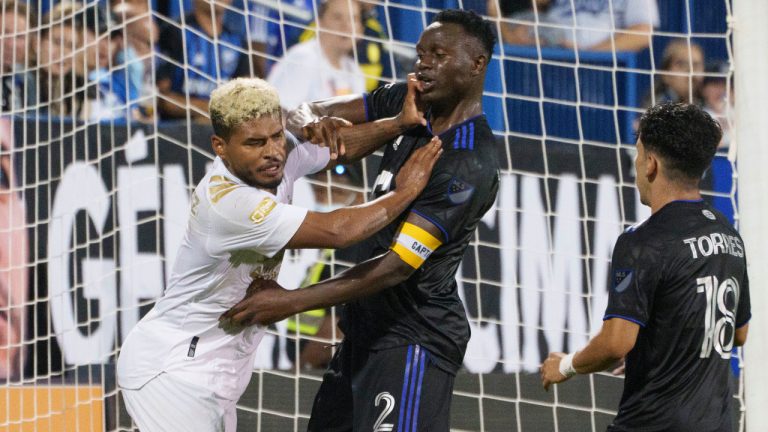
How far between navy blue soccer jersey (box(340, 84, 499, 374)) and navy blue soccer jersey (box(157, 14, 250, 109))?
337 centimetres

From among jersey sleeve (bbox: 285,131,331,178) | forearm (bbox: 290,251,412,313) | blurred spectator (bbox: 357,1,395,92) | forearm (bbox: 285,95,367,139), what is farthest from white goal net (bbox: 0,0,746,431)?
forearm (bbox: 290,251,412,313)

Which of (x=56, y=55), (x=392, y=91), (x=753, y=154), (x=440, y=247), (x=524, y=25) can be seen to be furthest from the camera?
(x=524, y=25)

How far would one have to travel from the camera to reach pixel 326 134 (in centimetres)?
325

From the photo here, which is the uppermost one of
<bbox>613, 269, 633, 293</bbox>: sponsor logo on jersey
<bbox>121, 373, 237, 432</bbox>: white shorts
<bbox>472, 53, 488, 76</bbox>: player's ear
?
<bbox>472, 53, 488, 76</bbox>: player's ear

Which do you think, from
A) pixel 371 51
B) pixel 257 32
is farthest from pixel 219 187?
pixel 257 32

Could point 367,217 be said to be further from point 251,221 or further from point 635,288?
point 635,288

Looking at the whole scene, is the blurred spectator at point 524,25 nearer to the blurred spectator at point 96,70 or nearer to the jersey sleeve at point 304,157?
the blurred spectator at point 96,70

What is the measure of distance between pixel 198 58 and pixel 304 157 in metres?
3.57

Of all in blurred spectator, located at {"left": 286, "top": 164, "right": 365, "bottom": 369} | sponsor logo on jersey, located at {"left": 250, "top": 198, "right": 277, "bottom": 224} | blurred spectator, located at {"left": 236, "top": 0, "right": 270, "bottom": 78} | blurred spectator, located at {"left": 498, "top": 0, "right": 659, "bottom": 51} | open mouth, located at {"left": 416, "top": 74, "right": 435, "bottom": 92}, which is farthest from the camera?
blurred spectator, located at {"left": 498, "top": 0, "right": 659, "bottom": 51}

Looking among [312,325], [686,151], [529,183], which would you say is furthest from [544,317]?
[686,151]

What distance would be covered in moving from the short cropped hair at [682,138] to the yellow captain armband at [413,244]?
26.1 inches

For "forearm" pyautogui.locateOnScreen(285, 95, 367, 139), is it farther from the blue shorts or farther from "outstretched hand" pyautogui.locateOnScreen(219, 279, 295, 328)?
the blue shorts

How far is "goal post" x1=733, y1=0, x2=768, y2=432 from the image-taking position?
3758 mm

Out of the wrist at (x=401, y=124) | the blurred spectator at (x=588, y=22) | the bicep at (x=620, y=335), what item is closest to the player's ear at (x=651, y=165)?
the bicep at (x=620, y=335)
